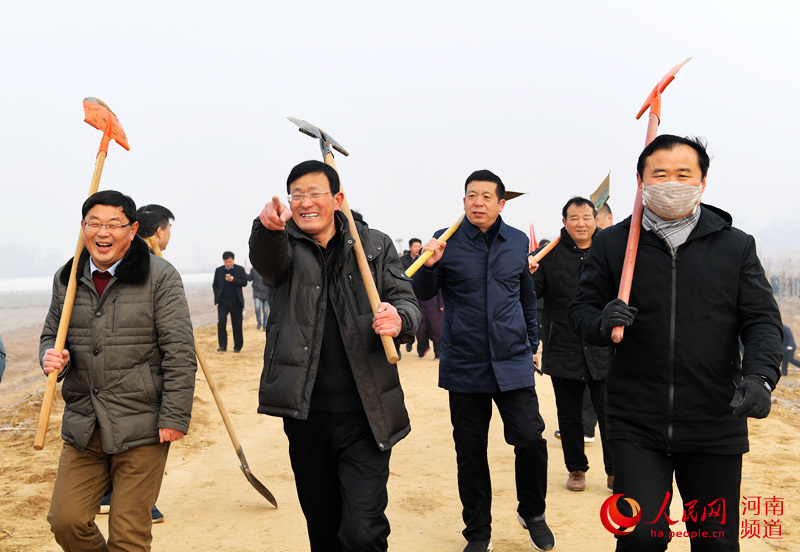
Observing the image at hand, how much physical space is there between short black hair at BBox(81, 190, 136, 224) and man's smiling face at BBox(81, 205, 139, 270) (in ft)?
0.06

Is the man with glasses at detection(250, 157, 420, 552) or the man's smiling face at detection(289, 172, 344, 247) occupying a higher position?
the man's smiling face at detection(289, 172, 344, 247)

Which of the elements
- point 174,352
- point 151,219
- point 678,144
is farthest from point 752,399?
point 151,219

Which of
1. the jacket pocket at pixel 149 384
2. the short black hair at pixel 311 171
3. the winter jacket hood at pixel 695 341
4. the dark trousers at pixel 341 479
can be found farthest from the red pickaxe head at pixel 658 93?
the jacket pocket at pixel 149 384

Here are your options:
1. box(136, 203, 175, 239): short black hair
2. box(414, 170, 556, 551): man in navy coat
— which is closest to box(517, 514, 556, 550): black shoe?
box(414, 170, 556, 551): man in navy coat

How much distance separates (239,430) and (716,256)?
6.26 m

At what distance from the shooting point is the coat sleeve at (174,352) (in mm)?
3305

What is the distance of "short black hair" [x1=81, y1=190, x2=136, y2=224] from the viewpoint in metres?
3.36

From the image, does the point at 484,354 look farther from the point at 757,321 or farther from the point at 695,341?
the point at 757,321

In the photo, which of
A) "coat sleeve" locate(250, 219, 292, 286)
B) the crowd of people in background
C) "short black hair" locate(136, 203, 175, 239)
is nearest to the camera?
the crowd of people in background

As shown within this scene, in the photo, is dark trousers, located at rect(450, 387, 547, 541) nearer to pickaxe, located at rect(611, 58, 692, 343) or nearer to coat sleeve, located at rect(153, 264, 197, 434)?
pickaxe, located at rect(611, 58, 692, 343)

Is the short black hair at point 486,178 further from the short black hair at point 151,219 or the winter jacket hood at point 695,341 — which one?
the short black hair at point 151,219

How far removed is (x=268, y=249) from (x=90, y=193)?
1.30 metres

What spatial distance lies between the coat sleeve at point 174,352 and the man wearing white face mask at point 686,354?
1953 mm

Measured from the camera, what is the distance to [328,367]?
3.12m
